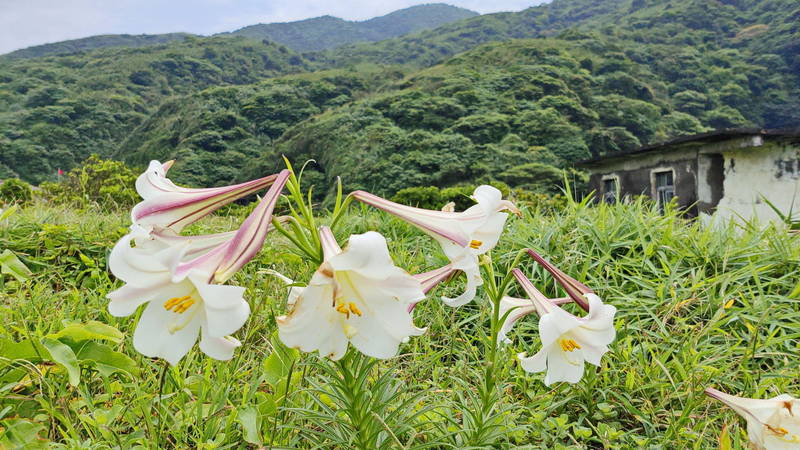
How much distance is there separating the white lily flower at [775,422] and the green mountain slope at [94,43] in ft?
287

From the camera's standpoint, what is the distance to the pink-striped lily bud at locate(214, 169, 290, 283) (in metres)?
0.70

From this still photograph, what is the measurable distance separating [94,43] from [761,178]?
98266mm

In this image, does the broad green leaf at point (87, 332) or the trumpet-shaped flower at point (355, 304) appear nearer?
the trumpet-shaped flower at point (355, 304)

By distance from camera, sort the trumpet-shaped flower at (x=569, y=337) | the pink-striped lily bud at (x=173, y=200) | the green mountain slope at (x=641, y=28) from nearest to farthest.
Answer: the pink-striped lily bud at (x=173, y=200), the trumpet-shaped flower at (x=569, y=337), the green mountain slope at (x=641, y=28)

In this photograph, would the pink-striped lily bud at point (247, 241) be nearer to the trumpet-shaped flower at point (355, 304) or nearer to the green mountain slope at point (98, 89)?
the trumpet-shaped flower at point (355, 304)

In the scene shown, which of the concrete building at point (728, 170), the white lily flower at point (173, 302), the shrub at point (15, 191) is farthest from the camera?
the concrete building at point (728, 170)

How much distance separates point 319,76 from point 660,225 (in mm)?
36922

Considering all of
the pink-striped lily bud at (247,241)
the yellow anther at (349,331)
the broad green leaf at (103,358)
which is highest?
the pink-striped lily bud at (247,241)

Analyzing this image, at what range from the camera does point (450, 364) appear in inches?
91.8

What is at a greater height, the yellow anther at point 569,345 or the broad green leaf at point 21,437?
the yellow anther at point 569,345

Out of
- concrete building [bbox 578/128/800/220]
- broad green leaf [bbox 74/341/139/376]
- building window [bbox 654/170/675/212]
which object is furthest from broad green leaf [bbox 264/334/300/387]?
building window [bbox 654/170/675/212]

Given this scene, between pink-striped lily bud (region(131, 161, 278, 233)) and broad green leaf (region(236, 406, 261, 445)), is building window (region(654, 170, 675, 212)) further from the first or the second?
pink-striped lily bud (region(131, 161, 278, 233))

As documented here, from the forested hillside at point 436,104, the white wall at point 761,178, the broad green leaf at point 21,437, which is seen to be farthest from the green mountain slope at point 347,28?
the broad green leaf at point 21,437

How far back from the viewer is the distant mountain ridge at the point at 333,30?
292 feet
